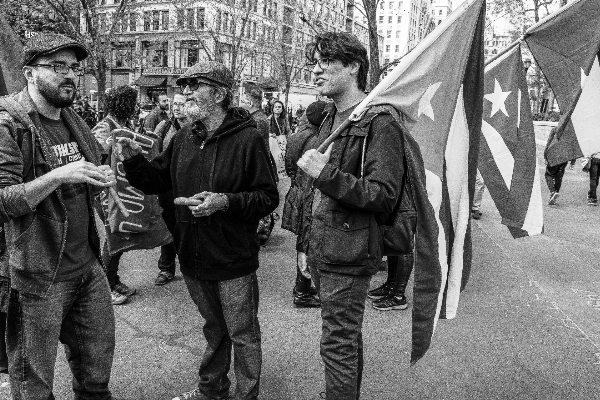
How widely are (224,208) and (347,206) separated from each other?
68cm

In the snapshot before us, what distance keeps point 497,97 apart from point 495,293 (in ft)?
8.26

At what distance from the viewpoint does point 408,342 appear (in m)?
4.23

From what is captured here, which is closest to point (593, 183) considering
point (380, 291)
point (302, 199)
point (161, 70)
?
point (380, 291)

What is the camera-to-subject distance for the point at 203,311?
10.4ft

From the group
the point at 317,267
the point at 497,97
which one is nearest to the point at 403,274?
the point at 497,97

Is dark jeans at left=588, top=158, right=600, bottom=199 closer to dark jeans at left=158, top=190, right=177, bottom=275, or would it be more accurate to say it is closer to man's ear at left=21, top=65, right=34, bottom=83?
dark jeans at left=158, top=190, right=177, bottom=275

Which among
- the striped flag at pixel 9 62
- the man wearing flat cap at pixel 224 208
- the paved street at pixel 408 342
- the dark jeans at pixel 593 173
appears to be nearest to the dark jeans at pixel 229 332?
the man wearing flat cap at pixel 224 208

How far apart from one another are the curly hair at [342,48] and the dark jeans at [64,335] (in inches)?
68.8

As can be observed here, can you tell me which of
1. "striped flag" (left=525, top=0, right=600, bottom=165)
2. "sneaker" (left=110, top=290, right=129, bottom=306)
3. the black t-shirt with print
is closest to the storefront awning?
"sneaker" (left=110, top=290, right=129, bottom=306)

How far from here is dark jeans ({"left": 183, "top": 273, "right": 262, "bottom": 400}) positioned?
303 centimetres

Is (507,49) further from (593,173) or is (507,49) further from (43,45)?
(593,173)

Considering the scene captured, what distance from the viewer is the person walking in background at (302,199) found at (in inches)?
120

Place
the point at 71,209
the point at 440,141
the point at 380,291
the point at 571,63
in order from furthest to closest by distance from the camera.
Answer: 1. the point at 380,291
2. the point at 571,63
3. the point at 440,141
4. the point at 71,209

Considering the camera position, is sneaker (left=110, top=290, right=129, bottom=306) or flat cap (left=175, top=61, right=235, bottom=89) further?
sneaker (left=110, top=290, right=129, bottom=306)
